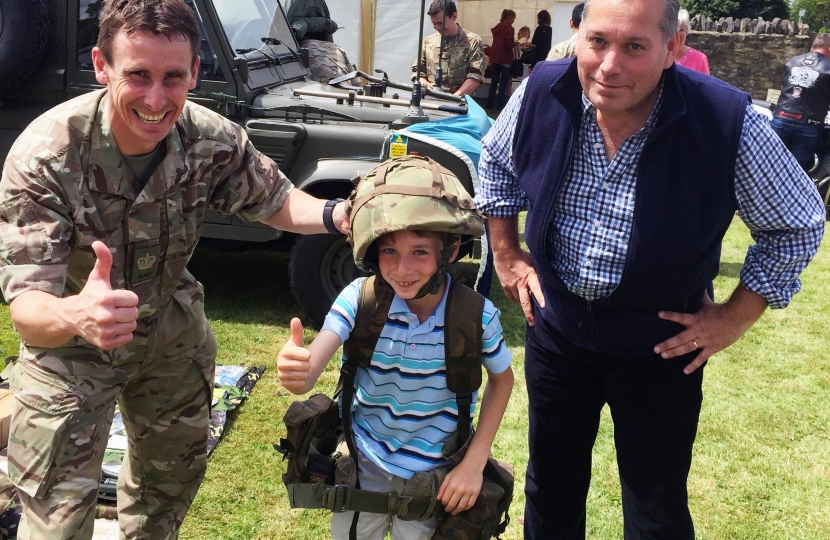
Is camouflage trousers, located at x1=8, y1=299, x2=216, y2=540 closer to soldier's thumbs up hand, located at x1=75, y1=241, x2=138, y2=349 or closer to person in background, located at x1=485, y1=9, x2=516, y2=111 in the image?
soldier's thumbs up hand, located at x1=75, y1=241, x2=138, y2=349

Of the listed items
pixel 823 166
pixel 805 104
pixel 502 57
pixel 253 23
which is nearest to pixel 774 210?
pixel 253 23

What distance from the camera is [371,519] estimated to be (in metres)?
2.30

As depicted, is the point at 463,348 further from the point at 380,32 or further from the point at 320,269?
the point at 380,32

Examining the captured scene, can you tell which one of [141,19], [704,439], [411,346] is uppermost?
[141,19]

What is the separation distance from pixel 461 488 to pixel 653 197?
926mm

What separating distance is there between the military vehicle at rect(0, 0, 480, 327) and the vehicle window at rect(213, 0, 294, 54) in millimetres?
13

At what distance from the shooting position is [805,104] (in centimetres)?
849

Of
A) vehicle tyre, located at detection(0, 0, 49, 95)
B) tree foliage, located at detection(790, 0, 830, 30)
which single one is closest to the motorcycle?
vehicle tyre, located at detection(0, 0, 49, 95)

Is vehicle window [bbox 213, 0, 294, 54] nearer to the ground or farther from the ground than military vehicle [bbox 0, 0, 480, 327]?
farther from the ground

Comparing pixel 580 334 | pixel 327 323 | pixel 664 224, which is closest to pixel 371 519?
pixel 327 323

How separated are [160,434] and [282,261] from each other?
13.4 ft

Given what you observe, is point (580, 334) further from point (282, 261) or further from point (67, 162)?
point (282, 261)

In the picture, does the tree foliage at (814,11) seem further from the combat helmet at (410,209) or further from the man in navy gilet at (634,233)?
the combat helmet at (410,209)

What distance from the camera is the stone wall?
→ 17.8 meters
